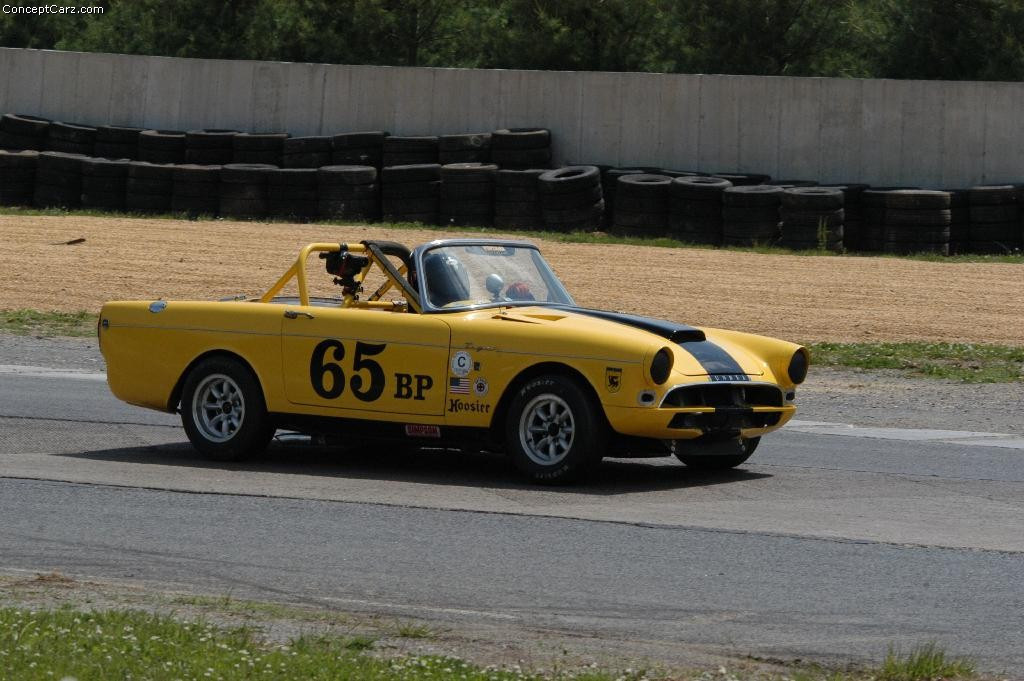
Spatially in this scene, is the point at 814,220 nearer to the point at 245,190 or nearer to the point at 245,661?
the point at 245,190

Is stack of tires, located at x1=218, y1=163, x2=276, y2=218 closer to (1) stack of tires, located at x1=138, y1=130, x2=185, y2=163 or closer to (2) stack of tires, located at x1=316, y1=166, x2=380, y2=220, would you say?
(2) stack of tires, located at x1=316, y1=166, x2=380, y2=220

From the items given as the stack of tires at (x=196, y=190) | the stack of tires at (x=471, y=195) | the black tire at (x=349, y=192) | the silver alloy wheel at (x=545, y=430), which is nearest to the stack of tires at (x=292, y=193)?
the black tire at (x=349, y=192)

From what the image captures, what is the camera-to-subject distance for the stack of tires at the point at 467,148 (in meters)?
25.5

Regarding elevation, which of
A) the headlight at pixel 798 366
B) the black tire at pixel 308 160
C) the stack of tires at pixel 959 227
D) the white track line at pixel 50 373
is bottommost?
the white track line at pixel 50 373

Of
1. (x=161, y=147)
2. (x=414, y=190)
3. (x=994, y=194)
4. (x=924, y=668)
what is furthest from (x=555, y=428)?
(x=161, y=147)

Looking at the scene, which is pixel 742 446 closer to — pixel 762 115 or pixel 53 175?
pixel 762 115

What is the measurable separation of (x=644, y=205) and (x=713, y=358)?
14.8 meters

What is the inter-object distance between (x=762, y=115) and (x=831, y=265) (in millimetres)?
4113

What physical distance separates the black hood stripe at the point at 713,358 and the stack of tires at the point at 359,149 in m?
17.1

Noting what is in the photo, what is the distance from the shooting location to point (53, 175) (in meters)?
26.5

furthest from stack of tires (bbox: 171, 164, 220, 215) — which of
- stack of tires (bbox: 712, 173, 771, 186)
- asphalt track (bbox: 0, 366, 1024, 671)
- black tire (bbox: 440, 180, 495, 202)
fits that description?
asphalt track (bbox: 0, 366, 1024, 671)

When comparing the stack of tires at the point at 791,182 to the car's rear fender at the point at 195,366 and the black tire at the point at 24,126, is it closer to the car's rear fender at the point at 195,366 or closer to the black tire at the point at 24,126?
the black tire at the point at 24,126

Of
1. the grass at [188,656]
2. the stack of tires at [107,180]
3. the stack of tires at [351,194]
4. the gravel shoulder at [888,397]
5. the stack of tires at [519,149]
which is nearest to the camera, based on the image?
the grass at [188,656]

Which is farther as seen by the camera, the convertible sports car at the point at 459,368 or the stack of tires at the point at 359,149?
the stack of tires at the point at 359,149
